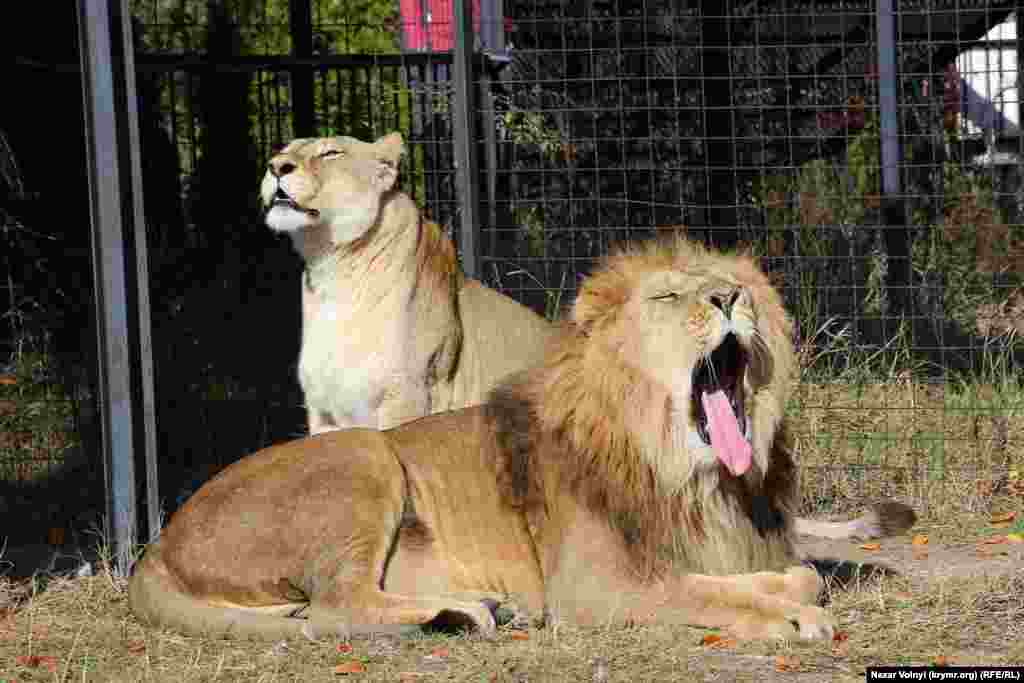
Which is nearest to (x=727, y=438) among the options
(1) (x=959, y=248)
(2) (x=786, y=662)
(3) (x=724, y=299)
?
(3) (x=724, y=299)

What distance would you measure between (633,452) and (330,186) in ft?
7.31

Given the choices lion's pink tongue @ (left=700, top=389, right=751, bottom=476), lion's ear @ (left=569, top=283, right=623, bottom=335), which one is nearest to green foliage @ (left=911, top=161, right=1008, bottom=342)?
lion's ear @ (left=569, top=283, right=623, bottom=335)

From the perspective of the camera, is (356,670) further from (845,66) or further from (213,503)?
(845,66)

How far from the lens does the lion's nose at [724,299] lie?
475 centimetres

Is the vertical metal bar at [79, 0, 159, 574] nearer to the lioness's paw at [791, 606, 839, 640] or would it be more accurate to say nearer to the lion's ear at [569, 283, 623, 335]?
the lion's ear at [569, 283, 623, 335]

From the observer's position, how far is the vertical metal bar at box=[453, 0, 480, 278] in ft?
24.2

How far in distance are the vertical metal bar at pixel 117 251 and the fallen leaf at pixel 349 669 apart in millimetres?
1712

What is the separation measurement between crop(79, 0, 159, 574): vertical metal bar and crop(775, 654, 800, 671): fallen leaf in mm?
2650

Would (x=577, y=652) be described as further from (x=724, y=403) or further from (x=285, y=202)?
(x=285, y=202)

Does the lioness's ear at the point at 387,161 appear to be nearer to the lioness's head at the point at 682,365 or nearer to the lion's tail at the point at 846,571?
the lioness's head at the point at 682,365

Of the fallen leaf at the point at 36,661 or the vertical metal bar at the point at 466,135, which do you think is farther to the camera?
the vertical metal bar at the point at 466,135

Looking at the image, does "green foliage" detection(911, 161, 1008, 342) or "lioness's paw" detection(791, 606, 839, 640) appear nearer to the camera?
"lioness's paw" detection(791, 606, 839, 640)

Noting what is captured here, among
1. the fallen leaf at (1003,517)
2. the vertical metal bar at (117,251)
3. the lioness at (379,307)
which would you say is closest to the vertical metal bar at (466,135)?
the lioness at (379,307)

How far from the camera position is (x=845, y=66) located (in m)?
10.9
